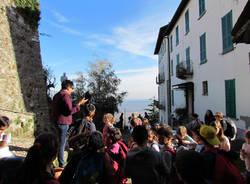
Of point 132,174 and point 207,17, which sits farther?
point 207,17

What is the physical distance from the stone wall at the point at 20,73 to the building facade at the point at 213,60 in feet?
30.9

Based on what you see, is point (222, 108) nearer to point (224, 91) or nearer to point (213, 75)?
point (224, 91)

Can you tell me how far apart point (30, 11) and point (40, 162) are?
39.0ft

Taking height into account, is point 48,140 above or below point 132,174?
above

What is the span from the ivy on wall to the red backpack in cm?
1210

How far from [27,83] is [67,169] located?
8906 millimetres

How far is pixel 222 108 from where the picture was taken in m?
9.80

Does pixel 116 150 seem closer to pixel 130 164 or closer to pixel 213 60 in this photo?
pixel 130 164

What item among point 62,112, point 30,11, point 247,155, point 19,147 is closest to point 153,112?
point 30,11

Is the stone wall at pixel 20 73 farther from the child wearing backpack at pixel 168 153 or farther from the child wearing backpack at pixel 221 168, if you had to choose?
the child wearing backpack at pixel 221 168

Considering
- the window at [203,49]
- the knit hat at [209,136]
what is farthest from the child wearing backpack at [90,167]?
the window at [203,49]

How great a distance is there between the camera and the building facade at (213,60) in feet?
26.5

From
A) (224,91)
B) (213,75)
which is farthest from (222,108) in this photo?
(213,75)

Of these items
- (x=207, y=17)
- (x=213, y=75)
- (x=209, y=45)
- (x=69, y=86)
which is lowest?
(x=69, y=86)
